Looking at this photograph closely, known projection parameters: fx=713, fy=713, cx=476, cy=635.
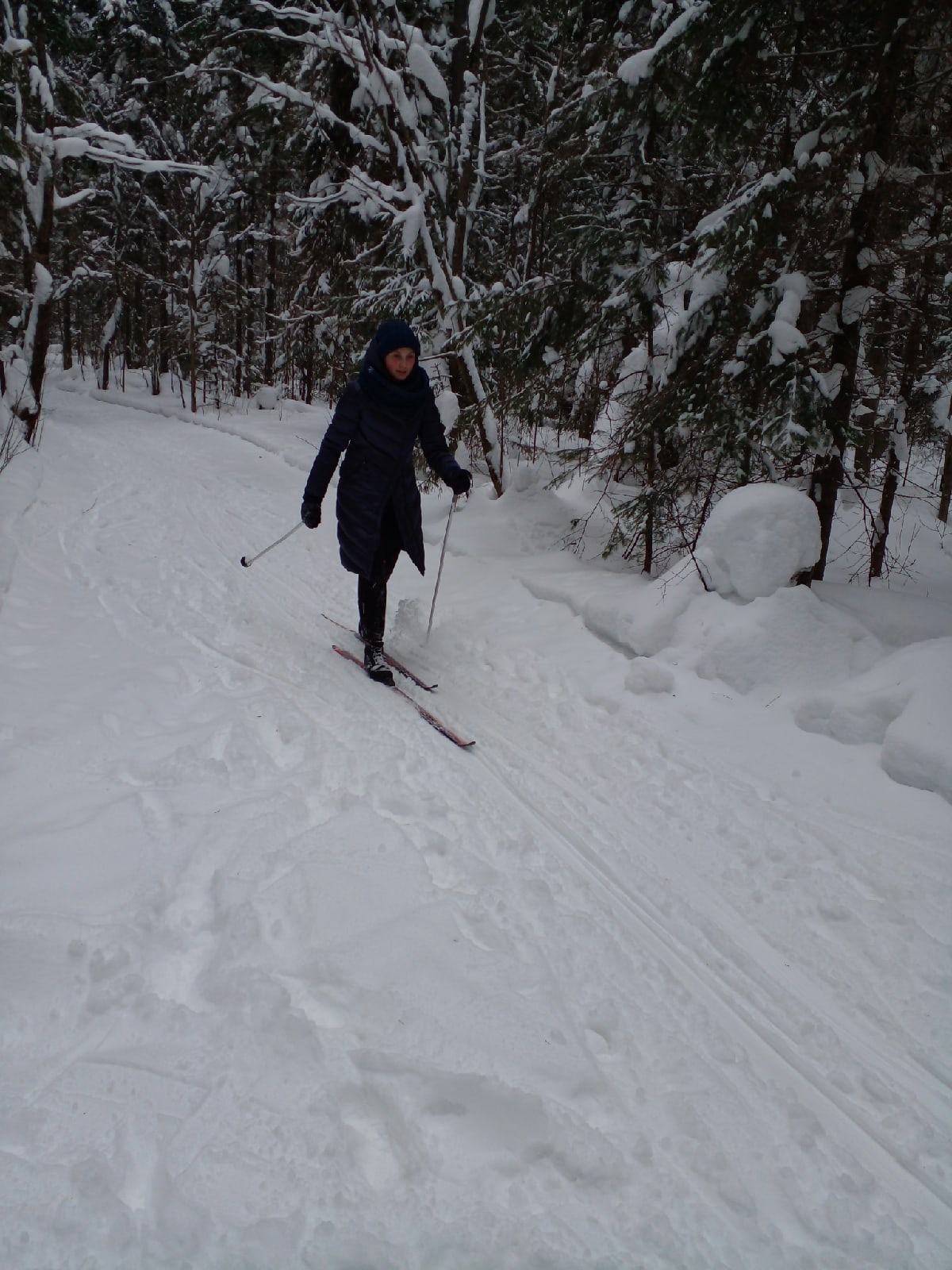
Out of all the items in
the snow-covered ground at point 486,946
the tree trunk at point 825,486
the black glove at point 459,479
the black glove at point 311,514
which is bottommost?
the snow-covered ground at point 486,946

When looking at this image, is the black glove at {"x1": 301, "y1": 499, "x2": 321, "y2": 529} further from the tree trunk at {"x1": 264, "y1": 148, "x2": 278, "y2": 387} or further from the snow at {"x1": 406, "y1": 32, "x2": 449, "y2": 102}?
the tree trunk at {"x1": 264, "y1": 148, "x2": 278, "y2": 387}

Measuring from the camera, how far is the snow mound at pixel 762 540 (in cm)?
486

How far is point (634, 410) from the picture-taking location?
20.3ft

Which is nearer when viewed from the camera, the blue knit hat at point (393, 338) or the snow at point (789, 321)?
the blue knit hat at point (393, 338)

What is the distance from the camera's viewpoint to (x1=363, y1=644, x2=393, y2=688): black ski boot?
16.0 ft

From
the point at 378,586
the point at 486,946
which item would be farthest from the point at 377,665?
the point at 486,946

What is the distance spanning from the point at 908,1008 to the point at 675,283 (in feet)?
17.4

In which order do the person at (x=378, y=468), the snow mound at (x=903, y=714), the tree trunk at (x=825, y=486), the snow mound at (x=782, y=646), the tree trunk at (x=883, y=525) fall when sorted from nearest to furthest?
the snow mound at (x=903, y=714) → the snow mound at (x=782, y=646) → the person at (x=378, y=468) → the tree trunk at (x=825, y=486) → the tree trunk at (x=883, y=525)

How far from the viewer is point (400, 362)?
4629mm

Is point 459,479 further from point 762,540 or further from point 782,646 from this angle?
point 782,646

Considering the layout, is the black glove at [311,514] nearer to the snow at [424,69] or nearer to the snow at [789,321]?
the snow at [789,321]

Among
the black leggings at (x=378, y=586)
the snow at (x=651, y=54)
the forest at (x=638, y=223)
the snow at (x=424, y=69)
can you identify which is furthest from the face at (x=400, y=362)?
the snow at (x=424, y=69)

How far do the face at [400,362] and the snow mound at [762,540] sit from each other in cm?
239

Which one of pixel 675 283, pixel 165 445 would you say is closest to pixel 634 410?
pixel 675 283
